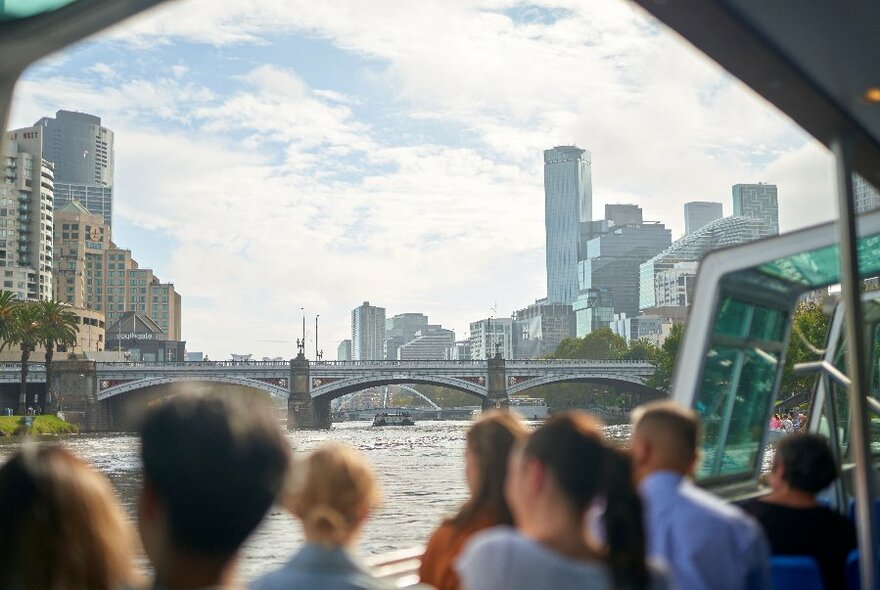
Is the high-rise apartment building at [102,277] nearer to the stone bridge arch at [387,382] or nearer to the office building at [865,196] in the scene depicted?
the stone bridge arch at [387,382]

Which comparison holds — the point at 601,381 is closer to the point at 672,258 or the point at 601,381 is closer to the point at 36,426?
the point at 36,426

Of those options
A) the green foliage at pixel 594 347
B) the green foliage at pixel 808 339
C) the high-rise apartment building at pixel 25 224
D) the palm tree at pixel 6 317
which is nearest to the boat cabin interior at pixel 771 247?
the green foliage at pixel 808 339

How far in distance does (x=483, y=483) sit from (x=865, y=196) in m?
2.41

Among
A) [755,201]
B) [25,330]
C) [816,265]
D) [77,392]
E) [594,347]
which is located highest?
[755,201]

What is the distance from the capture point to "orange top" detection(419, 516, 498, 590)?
9.98 ft

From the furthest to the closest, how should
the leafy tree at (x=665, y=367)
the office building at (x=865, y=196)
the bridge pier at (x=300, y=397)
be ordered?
the bridge pier at (x=300, y=397), the leafy tree at (x=665, y=367), the office building at (x=865, y=196)

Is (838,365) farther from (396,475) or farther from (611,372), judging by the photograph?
(611,372)

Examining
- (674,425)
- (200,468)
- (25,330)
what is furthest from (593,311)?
(200,468)

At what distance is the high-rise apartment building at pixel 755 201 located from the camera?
15162 centimetres

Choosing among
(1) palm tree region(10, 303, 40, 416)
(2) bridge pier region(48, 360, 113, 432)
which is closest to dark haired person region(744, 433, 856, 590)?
(1) palm tree region(10, 303, 40, 416)

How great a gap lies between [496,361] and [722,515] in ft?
214

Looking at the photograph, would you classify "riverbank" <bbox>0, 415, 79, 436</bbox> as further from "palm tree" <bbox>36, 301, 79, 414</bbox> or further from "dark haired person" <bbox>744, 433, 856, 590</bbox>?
"dark haired person" <bbox>744, 433, 856, 590</bbox>

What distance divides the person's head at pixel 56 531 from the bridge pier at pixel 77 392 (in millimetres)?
64494

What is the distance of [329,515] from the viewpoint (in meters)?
2.29
